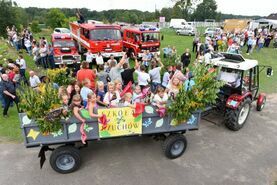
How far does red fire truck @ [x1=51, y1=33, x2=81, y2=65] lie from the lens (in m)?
13.6

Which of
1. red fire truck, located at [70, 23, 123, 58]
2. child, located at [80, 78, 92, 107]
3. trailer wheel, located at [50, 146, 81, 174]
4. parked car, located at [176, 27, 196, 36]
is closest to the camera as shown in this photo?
trailer wheel, located at [50, 146, 81, 174]

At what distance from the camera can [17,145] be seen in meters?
6.41

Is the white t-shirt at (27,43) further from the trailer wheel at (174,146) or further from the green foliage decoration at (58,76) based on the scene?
the trailer wheel at (174,146)

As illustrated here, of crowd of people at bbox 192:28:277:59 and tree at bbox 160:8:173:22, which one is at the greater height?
tree at bbox 160:8:173:22

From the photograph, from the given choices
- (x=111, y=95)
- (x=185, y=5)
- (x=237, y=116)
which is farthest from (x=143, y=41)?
(x=185, y=5)

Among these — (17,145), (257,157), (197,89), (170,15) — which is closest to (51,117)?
(17,145)

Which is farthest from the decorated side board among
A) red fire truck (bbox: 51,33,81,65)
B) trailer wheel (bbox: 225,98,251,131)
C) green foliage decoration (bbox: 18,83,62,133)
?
red fire truck (bbox: 51,33,81,65)

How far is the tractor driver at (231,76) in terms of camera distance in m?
7.09

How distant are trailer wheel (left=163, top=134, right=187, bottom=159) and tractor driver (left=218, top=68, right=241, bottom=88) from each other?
2.57 metres

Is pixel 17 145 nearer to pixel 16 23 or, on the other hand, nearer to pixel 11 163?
pixel 11 163

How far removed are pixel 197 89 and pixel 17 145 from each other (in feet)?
16.7

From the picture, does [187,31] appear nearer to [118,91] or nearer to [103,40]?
[103,40]

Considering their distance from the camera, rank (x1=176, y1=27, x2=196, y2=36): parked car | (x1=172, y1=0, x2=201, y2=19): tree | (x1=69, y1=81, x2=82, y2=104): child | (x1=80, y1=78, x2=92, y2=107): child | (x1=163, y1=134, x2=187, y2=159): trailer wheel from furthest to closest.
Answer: (x1=172, y1=0, x2=201, y2=19): tree
(x1=176, y1=27, x2=196, y2=36): parked car
(x1=69, y1=81, x2=82, y2=104): child
(x1=80, y1=78, x2=92, y2=107): child
(x1=163, y1=134, x2=187, y2=159): trailer wheel

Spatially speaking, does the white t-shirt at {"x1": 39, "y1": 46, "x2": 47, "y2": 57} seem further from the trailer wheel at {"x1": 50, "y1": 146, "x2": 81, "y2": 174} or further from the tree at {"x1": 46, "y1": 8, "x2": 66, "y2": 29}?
the tree at {"x1": 46, "y1": 8, "x2": 66, "y2": 29}
